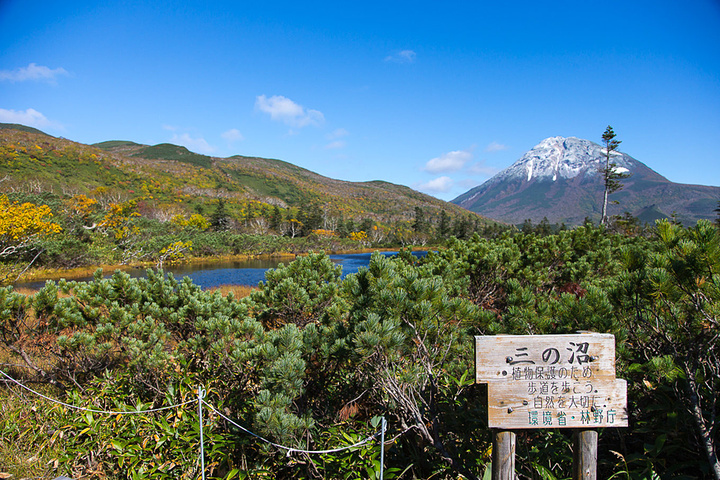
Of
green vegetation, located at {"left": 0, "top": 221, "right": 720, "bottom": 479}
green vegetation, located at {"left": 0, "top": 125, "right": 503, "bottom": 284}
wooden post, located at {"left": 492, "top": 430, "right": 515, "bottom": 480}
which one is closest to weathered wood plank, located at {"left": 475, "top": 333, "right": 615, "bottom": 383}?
wooden post, located at {"left": 492, "top": 430, "right": 515, "bottom": 480}

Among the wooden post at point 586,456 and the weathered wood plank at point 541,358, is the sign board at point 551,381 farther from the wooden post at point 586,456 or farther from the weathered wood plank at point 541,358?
the wooden post at point 586,456

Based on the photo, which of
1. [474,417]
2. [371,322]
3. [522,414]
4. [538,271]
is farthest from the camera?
[538,271]

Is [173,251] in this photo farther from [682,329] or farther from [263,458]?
[682,329]

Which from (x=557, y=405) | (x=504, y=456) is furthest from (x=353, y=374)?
(x=557, y=405)

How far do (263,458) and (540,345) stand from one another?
252 cm

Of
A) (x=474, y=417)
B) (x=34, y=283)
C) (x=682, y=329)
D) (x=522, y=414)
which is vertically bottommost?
(x=34, y=283)

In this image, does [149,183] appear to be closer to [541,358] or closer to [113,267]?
[113,267]

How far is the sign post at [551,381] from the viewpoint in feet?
6.67

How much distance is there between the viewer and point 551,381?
6.73ft

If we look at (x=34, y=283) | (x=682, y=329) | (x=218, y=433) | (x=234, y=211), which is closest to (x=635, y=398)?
(x=682, y=329)

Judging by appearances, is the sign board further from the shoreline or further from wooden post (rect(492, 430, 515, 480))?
the shoreline

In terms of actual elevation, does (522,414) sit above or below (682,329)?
below

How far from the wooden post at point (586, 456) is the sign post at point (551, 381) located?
0.39 ft

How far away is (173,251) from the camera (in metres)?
26.9
